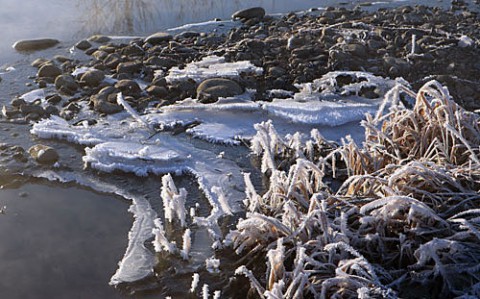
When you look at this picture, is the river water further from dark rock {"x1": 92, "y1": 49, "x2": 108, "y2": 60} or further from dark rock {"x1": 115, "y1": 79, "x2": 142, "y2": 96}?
dark rock {"x1": 115, "y1": 79, "x2": 142, "y2": 96}

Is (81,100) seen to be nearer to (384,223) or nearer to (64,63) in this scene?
(64,63)

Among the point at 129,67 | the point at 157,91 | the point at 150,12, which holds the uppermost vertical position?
the point at 150,12

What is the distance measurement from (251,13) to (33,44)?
333 centimetres

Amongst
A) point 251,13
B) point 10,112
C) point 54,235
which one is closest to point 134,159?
point 54,235

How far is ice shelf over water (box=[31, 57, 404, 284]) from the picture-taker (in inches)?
171

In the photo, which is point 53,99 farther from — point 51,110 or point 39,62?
point 39,62

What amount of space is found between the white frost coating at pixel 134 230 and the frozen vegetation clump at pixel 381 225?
22.2 inches

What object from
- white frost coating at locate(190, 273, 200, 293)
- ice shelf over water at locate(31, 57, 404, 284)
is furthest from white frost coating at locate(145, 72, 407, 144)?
white frost coating at locate(190, 273, 200, 293)

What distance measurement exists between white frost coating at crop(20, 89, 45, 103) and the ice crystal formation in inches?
32.6

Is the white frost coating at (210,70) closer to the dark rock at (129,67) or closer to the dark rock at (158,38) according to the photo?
the dark rock at (129,67)

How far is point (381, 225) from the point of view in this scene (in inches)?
124

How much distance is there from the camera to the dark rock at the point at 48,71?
671 centimetres

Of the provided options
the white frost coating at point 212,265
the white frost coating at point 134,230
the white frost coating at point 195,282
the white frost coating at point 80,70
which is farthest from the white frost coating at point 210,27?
the white frost coating at point 195,282

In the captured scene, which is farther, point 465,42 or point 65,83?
point 465,42
